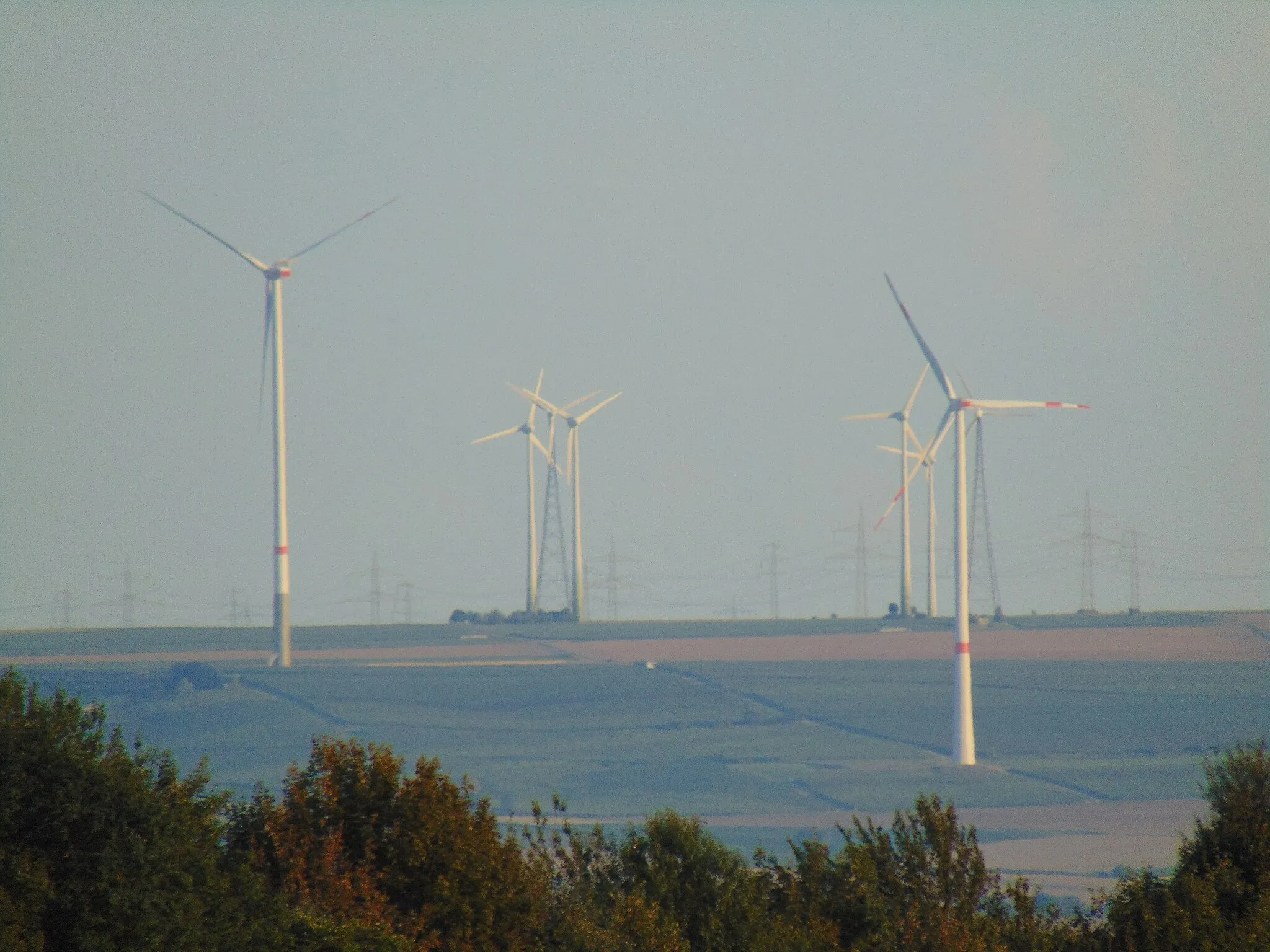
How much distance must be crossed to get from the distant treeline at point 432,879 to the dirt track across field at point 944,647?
11601cm

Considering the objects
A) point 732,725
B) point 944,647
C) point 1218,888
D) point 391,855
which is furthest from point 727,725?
point 391,855

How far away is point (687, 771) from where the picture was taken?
377 feet

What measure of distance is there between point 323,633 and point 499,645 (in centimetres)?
2613

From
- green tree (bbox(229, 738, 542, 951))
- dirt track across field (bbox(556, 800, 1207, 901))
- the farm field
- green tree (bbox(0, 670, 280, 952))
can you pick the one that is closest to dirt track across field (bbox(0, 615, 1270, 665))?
the farm field

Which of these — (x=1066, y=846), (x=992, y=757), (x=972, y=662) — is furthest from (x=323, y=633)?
(x=1066, y=846)

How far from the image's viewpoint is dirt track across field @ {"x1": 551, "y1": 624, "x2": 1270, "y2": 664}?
160250 mm

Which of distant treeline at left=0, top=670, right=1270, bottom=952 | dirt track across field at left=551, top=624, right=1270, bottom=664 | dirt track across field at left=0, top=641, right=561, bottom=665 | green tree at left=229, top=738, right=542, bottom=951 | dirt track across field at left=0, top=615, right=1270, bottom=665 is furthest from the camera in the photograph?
dirt track across field at left=551, top=624, right=1270, bottom=664

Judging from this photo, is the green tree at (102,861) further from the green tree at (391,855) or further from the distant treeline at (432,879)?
the green tree at (391,855)

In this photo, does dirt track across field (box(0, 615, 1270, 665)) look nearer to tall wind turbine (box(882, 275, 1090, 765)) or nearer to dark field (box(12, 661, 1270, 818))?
dark field (box(12, 661, 1270, 818))

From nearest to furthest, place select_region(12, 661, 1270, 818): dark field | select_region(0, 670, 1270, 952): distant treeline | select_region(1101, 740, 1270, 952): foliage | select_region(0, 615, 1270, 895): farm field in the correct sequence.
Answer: select_region(0, 670, 1270, 952): distant treeline, select_region(1101, 740, 1270, 952): foliage, select_region(0, 615, 1270, 895): farm field, select_region(12, 661, 1270, 818): dark field

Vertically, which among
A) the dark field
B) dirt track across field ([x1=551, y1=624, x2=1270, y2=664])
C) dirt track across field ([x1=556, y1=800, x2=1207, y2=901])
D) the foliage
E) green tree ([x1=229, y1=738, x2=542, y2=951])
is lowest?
dirt track across field ([x1=556, y1=800, x2=1207, y2=901])

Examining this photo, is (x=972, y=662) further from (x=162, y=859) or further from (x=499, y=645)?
(x=162, y=859)

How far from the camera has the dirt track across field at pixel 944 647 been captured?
526ft

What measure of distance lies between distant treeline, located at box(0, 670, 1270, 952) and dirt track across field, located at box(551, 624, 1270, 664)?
116 meters
